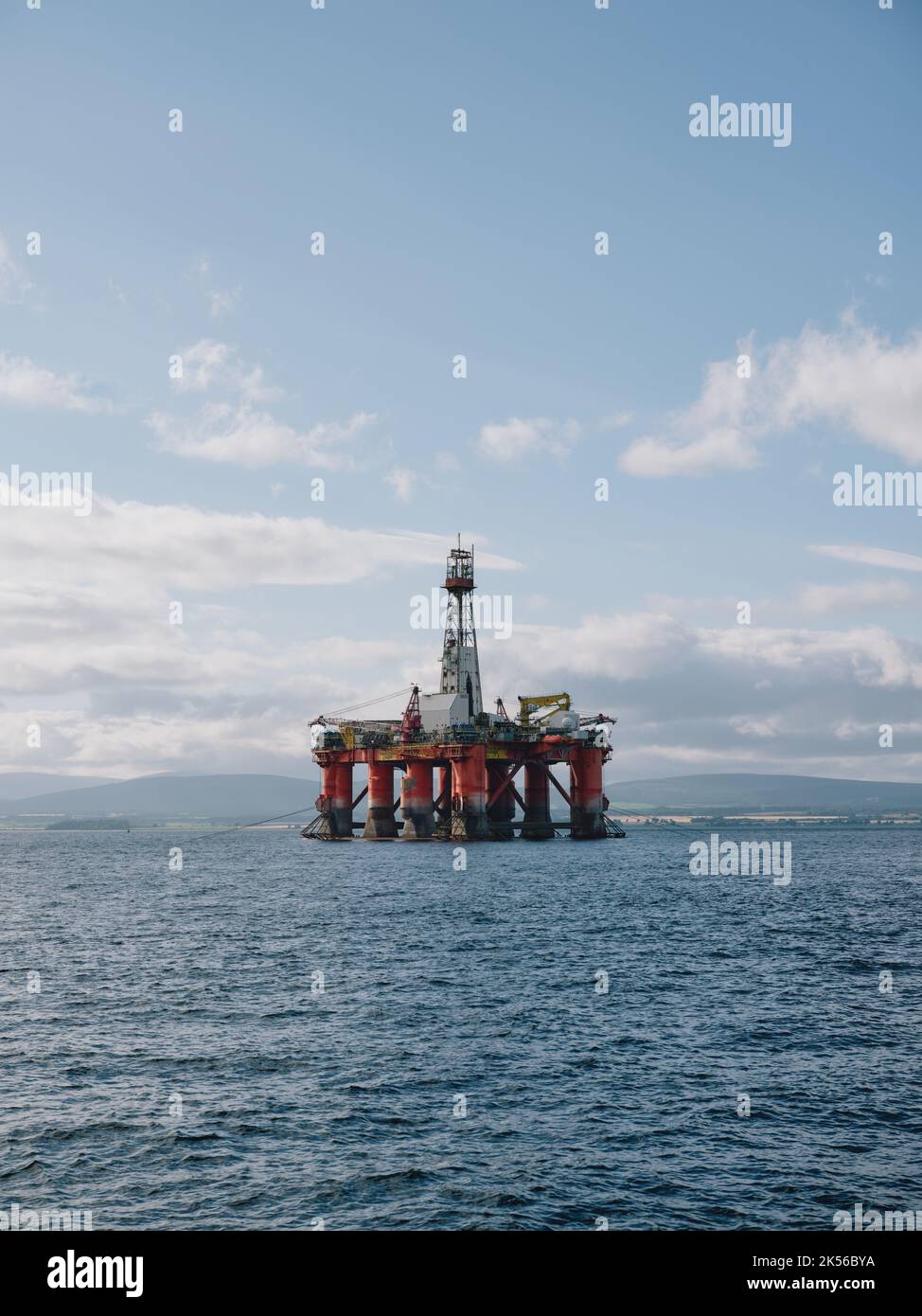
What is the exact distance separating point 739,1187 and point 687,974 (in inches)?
1080

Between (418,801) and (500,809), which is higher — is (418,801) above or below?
above

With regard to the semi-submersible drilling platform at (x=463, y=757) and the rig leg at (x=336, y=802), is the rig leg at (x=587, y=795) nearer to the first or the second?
the semi-submersible drilling platform at (x=463, y=757)

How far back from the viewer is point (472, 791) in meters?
135

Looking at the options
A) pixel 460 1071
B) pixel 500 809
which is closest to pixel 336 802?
pixel 500 809

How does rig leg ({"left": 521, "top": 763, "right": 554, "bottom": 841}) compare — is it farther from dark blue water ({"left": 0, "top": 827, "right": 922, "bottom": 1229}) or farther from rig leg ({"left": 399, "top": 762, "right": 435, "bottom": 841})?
dark blue water ({"left": 0, "top": 827, "right": 922, "bottom": 1229})

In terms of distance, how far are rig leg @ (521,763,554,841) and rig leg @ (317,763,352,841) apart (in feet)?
84.4

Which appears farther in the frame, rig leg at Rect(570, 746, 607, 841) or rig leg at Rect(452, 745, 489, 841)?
rig leg at Rect(570, 746, 607, 841)

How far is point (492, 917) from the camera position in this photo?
7094 centimetres

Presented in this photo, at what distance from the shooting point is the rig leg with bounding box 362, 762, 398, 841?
146 metres

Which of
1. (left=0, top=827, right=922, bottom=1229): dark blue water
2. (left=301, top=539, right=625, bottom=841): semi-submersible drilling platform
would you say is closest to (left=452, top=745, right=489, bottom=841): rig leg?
(left=301, top=539, right=625, bottom=841): semi-submersible drilling platform

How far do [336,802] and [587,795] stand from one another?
122 ft

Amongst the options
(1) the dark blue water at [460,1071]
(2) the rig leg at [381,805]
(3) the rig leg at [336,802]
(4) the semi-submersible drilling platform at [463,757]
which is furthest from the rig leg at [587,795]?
(1) the dark blue water at [460,1071]

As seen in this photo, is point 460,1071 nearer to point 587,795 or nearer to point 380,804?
point 587,795
